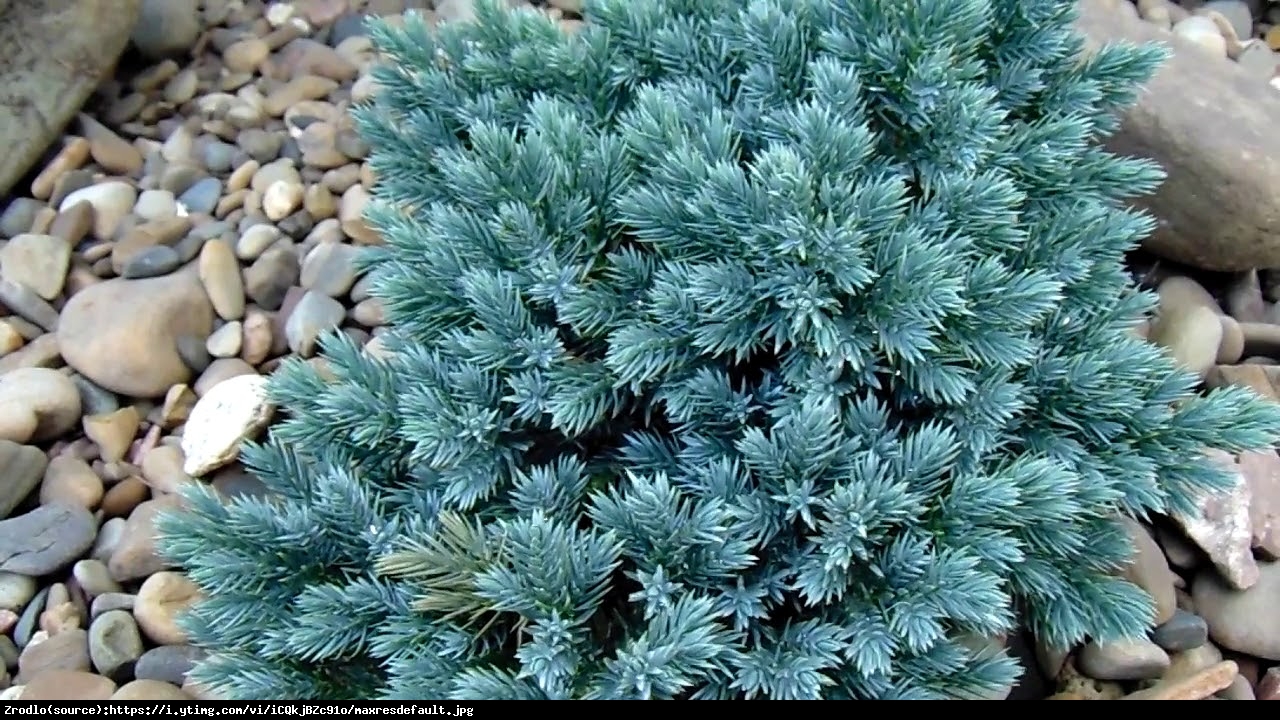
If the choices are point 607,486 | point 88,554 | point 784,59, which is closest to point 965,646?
point 607,486

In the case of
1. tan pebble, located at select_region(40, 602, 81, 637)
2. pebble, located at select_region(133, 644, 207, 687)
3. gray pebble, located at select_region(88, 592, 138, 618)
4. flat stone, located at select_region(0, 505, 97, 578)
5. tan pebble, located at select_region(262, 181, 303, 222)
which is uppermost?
tan pebble, located at select_region(262, 181, 303, 222)

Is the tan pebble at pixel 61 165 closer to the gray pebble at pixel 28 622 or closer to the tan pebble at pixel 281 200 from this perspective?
the tan pebble at pixel 281 200

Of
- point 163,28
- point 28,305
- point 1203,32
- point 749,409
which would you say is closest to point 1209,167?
point 1203,32

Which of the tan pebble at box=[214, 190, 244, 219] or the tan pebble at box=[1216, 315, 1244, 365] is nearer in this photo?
the tan pebble at box=[1216, 315, 1244, 365]

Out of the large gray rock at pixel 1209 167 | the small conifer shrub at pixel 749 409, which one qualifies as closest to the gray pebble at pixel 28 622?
the small conifer shrub at pixel 749 409

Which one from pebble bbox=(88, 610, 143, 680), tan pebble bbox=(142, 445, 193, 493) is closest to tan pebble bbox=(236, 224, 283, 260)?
tan pebble bbox=(142, 445, 193, 493)

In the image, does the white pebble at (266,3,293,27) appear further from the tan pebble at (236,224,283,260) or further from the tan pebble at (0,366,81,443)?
the tan pebble at (0,366,81,443)

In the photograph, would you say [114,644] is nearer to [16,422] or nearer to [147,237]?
[16,422]
